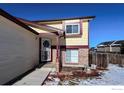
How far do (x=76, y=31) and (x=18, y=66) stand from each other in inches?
298

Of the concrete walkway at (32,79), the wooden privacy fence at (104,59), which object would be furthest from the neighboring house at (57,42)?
the wooden privacy fence at (104,59)

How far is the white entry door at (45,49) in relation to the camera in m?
17.0

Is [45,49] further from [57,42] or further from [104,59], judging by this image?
[104,59]

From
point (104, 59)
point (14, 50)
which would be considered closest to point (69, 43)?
Answer: point (104, 59)

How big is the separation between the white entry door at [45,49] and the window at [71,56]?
5.83 ft

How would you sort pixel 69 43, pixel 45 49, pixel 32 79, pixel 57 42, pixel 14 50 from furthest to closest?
1. pixel 45 49
2. pixel 69 43
3. pixel 57 42
4. pixel 14 50
5. pixel 32 79

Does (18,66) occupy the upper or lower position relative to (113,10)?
lower

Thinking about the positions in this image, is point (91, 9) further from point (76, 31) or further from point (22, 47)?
point (22, 47)

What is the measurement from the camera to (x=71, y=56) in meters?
16.9

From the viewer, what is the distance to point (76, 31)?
1683 centimetres

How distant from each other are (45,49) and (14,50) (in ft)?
23.3

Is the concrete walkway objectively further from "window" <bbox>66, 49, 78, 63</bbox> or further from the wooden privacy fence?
the wooden privacy fence
